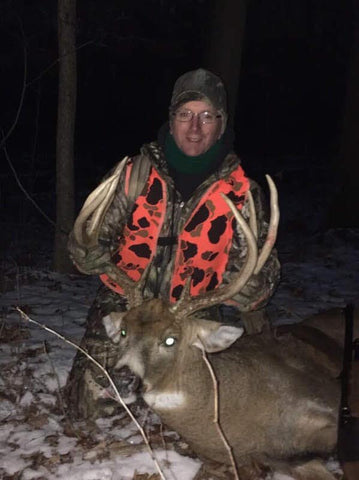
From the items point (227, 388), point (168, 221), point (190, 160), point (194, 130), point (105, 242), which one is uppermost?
point (194, 130)

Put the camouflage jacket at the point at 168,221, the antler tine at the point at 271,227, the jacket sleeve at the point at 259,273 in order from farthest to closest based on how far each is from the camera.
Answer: the camouflage jacket at the point at 168,221 → the jacket sleeve at the point at 259,273 → the antler tine at the point at 271,227

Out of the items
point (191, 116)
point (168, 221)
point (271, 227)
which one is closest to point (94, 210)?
point (168, 221)

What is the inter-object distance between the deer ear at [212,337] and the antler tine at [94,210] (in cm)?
80

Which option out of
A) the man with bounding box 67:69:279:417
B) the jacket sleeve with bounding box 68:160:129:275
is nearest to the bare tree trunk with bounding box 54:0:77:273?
the man with bounding box 67:69:279:417

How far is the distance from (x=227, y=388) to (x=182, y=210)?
1.22 meters

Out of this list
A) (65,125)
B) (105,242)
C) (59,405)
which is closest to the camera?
(105,242)

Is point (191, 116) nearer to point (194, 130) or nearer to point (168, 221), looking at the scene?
point (194, 130)

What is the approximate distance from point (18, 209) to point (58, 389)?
11.8 m

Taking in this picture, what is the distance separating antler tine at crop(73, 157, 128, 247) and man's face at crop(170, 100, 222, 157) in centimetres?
74

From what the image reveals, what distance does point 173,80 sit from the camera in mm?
24453

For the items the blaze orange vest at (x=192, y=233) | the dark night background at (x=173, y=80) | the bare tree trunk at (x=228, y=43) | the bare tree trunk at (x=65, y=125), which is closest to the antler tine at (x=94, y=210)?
the blaze orange vest at (x=192, y=233)

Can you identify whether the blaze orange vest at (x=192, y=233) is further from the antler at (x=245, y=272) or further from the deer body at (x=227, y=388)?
the antler at (x=245, y=272)

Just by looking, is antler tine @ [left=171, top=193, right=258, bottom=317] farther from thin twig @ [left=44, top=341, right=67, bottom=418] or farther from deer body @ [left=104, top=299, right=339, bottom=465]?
A: thin twig @ [left=44, top=341, right=67, bottom=418]

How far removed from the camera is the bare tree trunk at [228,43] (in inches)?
354
